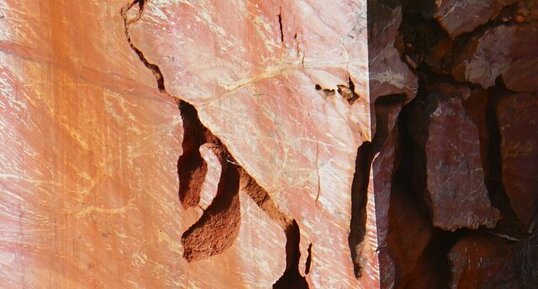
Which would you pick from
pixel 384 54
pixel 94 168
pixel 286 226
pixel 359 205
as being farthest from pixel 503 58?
pixel 94 168

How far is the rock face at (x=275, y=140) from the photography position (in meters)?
1.85

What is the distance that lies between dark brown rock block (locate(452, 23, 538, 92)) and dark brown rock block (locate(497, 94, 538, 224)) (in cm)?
4

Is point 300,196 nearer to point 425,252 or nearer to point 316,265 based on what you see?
point 316,265

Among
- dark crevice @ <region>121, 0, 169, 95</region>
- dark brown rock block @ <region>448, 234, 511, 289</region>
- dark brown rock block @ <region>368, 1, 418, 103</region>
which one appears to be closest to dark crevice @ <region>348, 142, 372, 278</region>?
dark brown rock block @ <region>368, 1, 418, 103</region>

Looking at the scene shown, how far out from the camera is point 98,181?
2162 mm

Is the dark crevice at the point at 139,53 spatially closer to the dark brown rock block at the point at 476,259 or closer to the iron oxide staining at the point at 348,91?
the iron oxide staining at the point at 348,91

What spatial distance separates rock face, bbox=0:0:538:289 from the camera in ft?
6.06

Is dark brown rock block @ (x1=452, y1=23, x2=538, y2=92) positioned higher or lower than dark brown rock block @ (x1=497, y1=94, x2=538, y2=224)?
higher

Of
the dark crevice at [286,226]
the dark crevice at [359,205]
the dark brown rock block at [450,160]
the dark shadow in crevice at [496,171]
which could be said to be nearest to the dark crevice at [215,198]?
the dark crevice at [286,226]

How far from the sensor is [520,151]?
2.03m

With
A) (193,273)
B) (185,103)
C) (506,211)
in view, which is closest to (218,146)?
(185,103)

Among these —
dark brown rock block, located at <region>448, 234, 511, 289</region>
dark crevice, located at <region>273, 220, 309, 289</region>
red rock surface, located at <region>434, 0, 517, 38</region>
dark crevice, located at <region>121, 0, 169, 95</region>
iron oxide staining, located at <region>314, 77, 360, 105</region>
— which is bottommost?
dark brown rock block, located at <region>448, 234, 511, 289</region>

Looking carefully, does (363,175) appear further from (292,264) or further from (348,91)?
(292,264)

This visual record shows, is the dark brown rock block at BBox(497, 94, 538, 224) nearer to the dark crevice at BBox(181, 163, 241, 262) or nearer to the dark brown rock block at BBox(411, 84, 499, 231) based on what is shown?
the dark brown rock block at BBox(411, 84, 499, 231)
